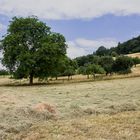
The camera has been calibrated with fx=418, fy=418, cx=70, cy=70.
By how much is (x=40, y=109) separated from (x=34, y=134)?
4286 mm

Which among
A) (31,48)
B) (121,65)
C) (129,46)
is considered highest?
(129,46)

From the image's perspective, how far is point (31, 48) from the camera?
71625 millimetres

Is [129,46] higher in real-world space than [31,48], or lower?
higher

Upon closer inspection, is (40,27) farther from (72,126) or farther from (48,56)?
(72,126)

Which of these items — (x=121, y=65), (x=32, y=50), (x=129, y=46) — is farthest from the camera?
(x=129, y=46)

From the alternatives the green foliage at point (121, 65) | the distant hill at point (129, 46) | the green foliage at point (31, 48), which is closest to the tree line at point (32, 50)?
the green foliage at point (31, 48)

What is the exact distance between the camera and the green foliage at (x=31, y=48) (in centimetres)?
6794

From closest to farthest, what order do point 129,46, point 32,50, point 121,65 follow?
point 32,50
point 121,65
point 129,46

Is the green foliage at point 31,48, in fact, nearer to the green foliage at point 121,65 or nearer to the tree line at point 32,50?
the tree line at point 32,50

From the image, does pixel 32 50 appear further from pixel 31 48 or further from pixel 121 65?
Answer: pixel 121 65

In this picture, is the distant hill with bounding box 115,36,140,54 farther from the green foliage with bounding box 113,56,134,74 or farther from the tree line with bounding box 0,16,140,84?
the tree line with bounding box 0,16,140,84

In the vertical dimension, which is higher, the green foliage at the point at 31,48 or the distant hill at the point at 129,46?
the distant hill at the point at 129,46

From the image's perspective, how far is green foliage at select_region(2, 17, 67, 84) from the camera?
67938mm

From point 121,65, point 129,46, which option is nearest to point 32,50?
point 121,65
